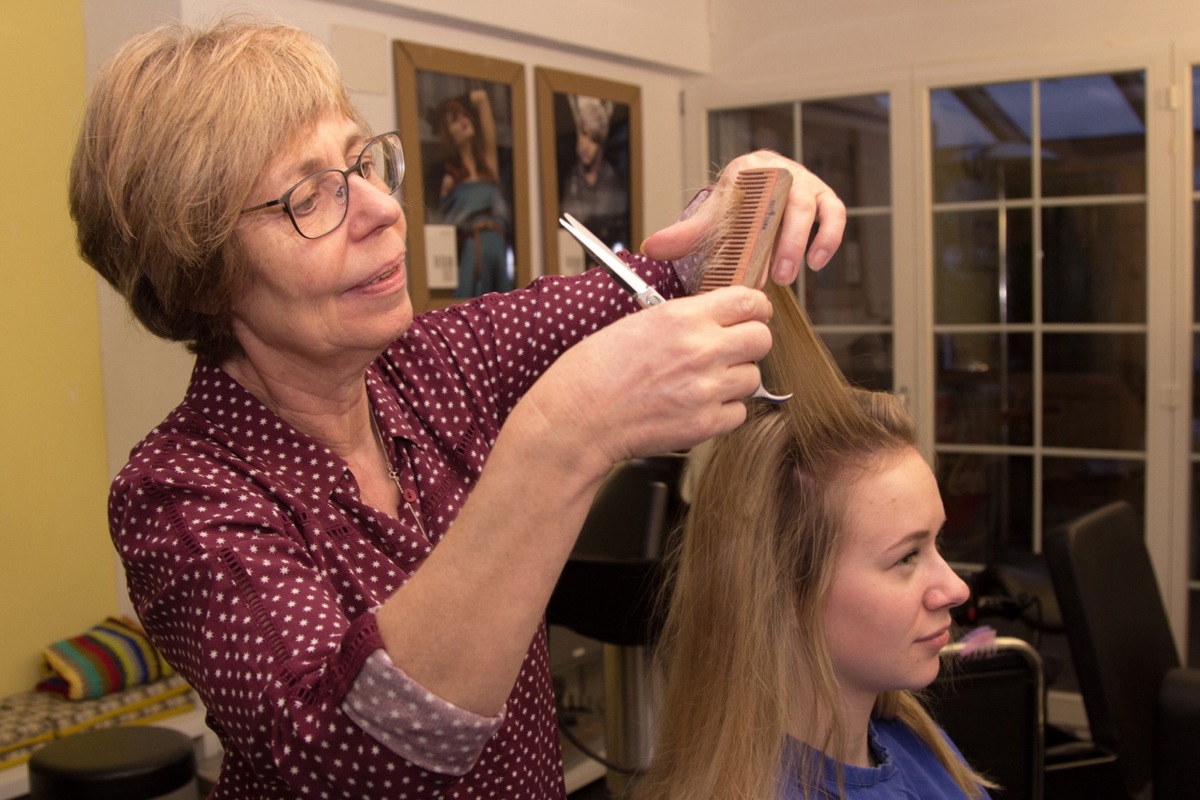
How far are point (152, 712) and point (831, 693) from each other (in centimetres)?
159

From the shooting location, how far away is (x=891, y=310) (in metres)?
4.09

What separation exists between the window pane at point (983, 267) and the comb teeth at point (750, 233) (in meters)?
3.02

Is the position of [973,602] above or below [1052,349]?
below

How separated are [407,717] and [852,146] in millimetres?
3738

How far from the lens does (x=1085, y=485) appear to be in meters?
3.88

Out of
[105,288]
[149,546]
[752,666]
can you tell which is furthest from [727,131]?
[149,546]

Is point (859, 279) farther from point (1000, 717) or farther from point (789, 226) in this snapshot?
point (789, 226)

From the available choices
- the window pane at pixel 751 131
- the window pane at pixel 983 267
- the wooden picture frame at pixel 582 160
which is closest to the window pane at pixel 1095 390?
the window pane at pixel 983 267

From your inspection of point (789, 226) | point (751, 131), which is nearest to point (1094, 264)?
point (751, 131)

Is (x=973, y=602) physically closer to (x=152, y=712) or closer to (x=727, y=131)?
(x=152, y=712)

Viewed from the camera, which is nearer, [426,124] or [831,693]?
[831,693]

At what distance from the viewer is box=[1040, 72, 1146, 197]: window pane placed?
3.65 meters

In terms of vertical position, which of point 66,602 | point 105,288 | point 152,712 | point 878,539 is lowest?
point 152,712

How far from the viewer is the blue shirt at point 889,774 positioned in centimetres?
140
